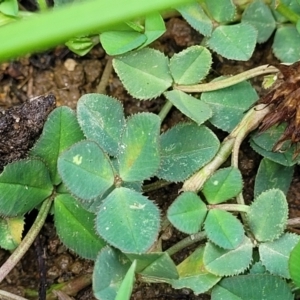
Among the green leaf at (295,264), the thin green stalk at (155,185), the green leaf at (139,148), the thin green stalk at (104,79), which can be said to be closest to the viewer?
the green leaf at (295,264)

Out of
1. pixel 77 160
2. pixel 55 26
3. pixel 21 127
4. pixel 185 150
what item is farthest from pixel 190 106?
pixel 55 26

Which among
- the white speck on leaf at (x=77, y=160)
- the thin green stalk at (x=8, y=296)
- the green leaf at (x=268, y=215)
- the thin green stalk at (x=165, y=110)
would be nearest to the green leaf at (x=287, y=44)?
the thin green stalk at (x=165, y=110)

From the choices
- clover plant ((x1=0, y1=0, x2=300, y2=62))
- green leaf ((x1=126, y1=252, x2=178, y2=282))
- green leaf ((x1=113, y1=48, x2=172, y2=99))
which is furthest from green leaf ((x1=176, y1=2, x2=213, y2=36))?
green leaf ((x1=126, y1=252, x2=178, y2=282))

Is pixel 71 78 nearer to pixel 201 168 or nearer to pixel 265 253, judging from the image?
pixel 201 168

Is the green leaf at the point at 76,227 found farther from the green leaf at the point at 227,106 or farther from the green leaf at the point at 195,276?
the green leaf at the point at 227,106

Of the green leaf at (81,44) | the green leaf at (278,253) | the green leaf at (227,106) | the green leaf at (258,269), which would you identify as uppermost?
the green leaf at (81,44)

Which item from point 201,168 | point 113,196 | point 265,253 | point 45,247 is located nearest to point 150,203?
point 113,196
